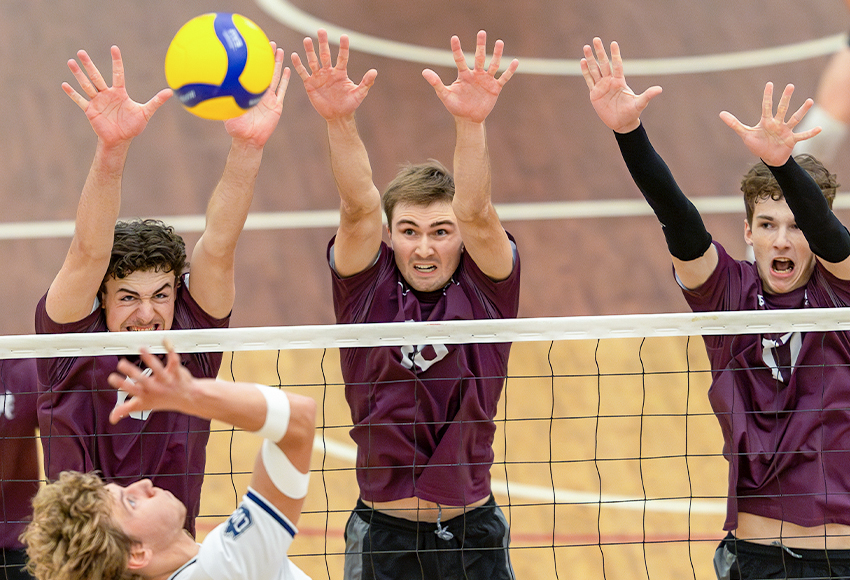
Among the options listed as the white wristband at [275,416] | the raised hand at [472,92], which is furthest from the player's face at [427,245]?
the white wristband at [275,416]

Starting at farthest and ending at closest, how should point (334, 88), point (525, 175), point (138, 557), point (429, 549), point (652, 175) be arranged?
point (525, 175) → point (334, 88) → point (429, 549) → point (652, 175) → point (138, 557)

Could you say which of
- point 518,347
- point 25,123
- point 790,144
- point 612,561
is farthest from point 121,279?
point 25,123

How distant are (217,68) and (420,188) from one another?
1058mm

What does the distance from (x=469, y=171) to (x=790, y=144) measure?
1.33 meters

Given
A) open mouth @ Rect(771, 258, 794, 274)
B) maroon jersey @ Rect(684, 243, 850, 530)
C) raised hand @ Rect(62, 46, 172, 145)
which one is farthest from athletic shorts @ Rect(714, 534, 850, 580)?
raised hand @ Rect(62, 46, 172, 145)

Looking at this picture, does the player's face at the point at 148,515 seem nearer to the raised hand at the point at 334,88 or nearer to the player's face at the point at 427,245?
the player's face at the point at 427,245

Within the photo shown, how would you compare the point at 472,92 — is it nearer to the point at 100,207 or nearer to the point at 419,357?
the point at 419,357

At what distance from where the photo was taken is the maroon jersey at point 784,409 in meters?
3.91

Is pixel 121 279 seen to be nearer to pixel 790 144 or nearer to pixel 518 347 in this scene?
pixel 790 144

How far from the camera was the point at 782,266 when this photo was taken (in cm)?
454

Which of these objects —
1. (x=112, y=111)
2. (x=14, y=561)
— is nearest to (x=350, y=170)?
(x=112, y=111)

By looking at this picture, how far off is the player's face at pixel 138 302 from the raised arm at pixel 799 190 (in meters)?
2.54

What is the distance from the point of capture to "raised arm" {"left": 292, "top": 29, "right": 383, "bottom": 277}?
417 centimetres

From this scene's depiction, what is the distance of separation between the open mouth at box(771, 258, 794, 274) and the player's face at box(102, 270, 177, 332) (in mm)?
2721
